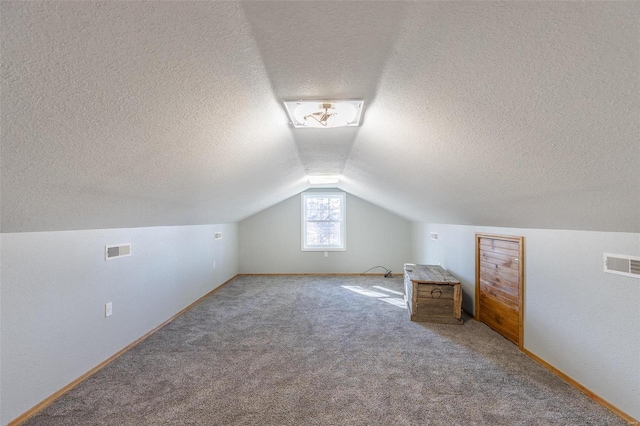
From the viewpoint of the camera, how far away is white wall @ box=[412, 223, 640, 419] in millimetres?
1762

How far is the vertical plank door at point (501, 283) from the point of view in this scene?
9.02ft

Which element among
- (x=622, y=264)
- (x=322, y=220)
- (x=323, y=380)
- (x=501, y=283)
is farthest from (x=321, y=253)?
(x=622, y=264)

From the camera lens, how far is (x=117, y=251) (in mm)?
2652

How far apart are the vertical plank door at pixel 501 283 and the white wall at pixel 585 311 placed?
0.10 meters

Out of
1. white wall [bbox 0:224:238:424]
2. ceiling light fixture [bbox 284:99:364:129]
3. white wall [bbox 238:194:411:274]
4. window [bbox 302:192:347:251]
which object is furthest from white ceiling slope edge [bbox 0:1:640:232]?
window [bbox 302:192:347:251]

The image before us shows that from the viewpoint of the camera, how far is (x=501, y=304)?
3.04 m

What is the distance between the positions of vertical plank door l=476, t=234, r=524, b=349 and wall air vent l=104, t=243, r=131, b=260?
382 cm

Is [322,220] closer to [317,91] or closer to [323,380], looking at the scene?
[323,380]

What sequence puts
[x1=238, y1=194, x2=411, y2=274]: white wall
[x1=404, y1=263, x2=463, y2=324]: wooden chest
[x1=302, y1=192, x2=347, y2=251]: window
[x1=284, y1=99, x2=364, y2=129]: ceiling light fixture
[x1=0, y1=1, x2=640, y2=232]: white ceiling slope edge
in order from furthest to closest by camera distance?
1. [x1=302, y1=192, x2=347, y2=251]: window
2. [x1=238, y1=194, x2=411, y2=274]: white wall
3. [x1=404, y1=263, x2=463, y2=324]: wooden chest
4. [x1=284, y1=99, x2=364, y2=129]: ceiling light fixture
5. [x1=0, y1=1, x2=640, y2=232]: white ceiling slope edge

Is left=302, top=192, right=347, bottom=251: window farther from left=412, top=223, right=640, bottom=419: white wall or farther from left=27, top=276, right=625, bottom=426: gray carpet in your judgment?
left=412, top=223, right=640, bottom=419: white wall

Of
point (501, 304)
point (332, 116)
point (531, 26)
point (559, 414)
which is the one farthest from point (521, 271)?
point (531, 26)

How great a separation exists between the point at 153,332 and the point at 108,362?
0.67 meters

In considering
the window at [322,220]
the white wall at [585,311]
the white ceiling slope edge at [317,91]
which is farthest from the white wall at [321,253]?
the white ceiling slope edge at [317,91]

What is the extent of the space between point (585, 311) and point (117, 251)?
12.8 ft
